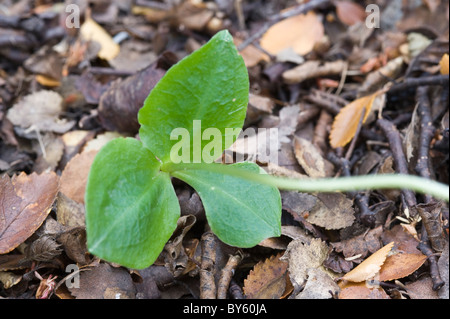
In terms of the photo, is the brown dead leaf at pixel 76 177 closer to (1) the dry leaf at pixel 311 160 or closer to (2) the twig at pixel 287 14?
(1) the dry leaf at pixel 311 160

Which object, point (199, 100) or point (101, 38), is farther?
point (101, 38)

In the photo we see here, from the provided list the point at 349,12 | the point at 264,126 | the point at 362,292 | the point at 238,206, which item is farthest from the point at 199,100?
the point at 349,12

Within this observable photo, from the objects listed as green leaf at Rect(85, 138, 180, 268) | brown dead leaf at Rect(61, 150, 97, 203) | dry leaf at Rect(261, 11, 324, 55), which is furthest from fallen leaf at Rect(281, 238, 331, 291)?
dry leaf at Rect(261, 11, 324, 55)

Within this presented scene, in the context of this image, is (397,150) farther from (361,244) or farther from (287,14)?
(287,14)

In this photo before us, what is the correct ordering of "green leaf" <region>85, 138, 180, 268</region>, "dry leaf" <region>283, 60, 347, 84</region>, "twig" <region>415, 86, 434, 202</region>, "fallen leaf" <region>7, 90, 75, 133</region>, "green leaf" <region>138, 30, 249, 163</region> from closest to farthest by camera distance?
"green leaf" <region>85, 138, 180, 268</region>
"green leaf" <region>138, 30, 249, 163</region>
"twig" <region>415, 86, 434, 202</region>
"fallen leaf" <region>7, 90, 75, 133</region>
"dry leaf" <region>283, 60, 347, 84</region>

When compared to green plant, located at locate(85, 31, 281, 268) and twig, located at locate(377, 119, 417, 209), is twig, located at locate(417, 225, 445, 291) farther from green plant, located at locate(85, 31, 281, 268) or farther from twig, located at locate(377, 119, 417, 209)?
green plant, located at locate(85, 31, 281, 268)
